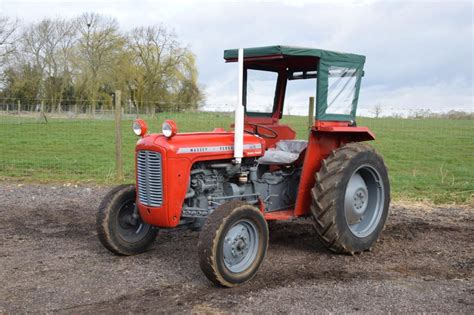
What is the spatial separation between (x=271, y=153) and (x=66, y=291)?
2.72m

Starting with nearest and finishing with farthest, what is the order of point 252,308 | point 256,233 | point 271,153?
1. point 252,308
2. point 256,233
3. point 271,153

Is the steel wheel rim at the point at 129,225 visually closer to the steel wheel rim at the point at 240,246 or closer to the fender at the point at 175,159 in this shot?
the fender at the point at 175,159

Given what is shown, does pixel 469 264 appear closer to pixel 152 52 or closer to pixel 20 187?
pixel 20 187

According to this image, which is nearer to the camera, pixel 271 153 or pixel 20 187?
pixel 271 153

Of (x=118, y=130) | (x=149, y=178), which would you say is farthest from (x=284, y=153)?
(x=118, y=130)

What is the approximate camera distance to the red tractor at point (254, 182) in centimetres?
526

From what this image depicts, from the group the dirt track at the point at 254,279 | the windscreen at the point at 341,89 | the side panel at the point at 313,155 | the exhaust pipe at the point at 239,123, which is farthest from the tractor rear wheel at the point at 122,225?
the windscreen at the point at 341,89

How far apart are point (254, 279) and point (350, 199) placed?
5.61 feet

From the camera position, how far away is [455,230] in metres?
7.37

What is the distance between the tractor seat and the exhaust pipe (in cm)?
61

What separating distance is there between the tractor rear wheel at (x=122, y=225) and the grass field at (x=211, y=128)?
2.57 m

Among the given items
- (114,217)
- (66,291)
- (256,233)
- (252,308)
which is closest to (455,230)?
(256,233)

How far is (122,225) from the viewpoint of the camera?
6.12 meters

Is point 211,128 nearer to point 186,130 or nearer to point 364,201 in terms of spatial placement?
point 186,130
